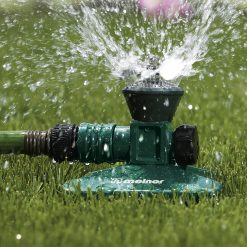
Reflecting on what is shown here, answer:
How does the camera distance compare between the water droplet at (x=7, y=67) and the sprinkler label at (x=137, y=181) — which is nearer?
the sprinkler label at (x=137, y=181)

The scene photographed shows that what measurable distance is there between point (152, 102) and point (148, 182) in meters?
0.30

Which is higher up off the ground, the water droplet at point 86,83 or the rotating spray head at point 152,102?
the water droplet at point 86,83

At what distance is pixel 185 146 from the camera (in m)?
2.73

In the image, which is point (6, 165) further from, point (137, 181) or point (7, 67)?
point (7, 67)

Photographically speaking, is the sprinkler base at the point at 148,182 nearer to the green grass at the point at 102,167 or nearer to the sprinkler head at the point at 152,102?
the green grass at the point at 102,167

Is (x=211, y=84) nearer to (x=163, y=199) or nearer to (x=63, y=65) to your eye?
(x=63, y=65)

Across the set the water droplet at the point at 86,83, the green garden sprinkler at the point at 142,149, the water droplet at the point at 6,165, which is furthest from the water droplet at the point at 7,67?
the green garden sprinkler at the point at 142,149

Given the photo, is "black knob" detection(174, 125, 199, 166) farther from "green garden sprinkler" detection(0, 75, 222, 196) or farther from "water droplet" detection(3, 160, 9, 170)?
"water droplet" detection(3, 160, 9, 170)

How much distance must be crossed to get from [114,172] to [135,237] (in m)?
0.74

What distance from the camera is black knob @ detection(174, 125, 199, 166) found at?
2.72m

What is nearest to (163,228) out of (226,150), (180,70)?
(180,70)

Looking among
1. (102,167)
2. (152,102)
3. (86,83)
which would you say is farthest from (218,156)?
(86,83)

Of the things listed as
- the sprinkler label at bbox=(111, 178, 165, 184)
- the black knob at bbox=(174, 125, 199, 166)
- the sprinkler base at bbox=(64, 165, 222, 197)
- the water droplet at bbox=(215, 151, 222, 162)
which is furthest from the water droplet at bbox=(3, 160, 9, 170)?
the water droplet at bbox=(215, 151, 222, 162)

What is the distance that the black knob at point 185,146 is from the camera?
8.93ft
